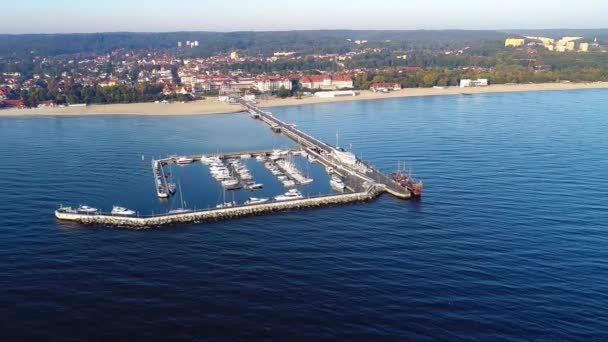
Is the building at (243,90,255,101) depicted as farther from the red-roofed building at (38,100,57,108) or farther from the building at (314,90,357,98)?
the red-roofed building at (38,100,57,108)

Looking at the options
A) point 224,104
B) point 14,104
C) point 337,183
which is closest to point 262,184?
point 337,183

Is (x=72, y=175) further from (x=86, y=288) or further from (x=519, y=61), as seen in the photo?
(x=519, y=61)

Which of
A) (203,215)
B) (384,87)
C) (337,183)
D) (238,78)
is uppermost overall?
(238,78)

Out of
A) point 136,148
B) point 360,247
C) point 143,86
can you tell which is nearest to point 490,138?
point 360,247

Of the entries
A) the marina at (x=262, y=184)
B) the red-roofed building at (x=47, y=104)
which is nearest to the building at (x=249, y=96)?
the red-roofed building at (x=47, y=104)

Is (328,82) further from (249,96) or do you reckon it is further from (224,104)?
(224,104)

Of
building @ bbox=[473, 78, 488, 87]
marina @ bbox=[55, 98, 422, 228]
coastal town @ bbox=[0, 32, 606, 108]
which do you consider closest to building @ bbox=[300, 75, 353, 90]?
coastal town @ bbox=[0, 32, 606, 108]
